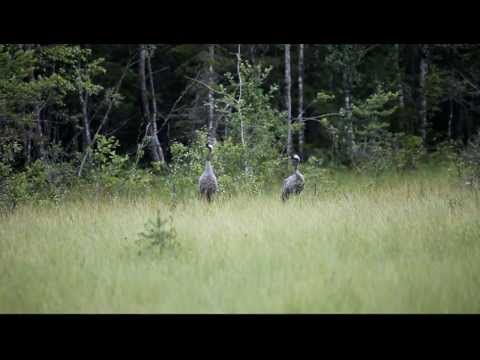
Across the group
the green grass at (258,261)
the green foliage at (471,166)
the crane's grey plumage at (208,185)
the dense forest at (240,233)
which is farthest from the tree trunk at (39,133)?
the green foliage at (471,166)

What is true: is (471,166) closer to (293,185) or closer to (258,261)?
(293,185)

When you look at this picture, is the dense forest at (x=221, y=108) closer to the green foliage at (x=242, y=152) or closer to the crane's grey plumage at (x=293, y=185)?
the green foliage at (x=242, y=152)

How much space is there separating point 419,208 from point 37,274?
654 centimetres

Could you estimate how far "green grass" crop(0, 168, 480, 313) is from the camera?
205 inches

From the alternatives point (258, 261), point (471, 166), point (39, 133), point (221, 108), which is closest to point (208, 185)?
point (258, 261)

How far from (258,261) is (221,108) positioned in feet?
32.5

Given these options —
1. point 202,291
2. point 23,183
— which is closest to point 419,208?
point 202,291

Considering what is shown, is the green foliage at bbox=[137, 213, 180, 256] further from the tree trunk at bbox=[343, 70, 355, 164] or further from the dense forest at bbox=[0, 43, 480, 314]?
the tree trunk at bbox=[343, 70, 355, 164]

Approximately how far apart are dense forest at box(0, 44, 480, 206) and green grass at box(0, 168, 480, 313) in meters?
3.17

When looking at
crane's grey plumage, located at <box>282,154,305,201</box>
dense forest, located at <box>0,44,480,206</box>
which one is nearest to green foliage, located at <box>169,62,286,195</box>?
dense forest, located at <box>0,44,480,206</box>

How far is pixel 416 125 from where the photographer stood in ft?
76.2

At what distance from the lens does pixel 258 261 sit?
6.30 meters
